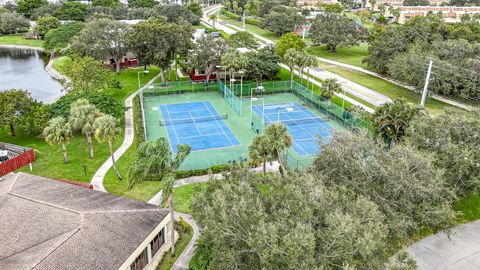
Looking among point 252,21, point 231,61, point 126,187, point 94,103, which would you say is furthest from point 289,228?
point 252,21

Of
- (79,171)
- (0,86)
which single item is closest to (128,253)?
(79,171)

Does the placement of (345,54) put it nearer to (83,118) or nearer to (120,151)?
(120,151)

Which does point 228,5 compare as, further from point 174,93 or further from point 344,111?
point 344,111

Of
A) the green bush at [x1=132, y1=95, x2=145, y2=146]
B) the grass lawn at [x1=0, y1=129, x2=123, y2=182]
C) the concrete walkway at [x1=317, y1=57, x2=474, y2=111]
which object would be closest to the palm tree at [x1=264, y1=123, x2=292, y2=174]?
the green bush at [x1=132, y1=95, x2=145, y2=146]

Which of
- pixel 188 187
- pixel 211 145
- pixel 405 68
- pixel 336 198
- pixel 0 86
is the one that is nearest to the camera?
pixel 336 198

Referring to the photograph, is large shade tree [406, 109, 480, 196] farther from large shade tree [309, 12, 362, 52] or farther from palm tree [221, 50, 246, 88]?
large shade tree [309, 12, 362, 52]
